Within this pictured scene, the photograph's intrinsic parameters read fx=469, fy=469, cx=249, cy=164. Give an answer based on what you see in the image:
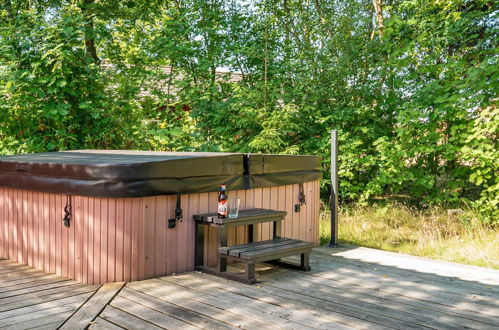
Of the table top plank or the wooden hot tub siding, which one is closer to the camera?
the wooden hot tub siding

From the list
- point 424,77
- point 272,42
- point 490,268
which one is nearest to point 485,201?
point 424,77

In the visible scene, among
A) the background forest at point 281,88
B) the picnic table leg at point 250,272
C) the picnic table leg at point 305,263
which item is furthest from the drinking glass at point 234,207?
the background forest at point 281,88

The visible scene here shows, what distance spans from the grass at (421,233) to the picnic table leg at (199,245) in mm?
2303

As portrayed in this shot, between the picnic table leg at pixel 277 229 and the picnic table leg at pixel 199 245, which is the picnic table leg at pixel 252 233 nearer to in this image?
the picnic table leg at pixel 277 229

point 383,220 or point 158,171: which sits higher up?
point 158,171

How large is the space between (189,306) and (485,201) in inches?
244

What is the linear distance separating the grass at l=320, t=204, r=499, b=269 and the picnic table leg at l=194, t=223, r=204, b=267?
7.55 ft

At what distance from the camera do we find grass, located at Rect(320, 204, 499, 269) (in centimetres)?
558

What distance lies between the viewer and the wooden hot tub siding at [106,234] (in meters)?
3.73

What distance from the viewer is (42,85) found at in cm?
780

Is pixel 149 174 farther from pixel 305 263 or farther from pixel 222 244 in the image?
pixel 305 263

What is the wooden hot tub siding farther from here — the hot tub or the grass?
the grass

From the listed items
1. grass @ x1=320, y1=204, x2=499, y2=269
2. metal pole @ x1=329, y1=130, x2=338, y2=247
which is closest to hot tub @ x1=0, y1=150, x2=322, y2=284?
metal pole @ x1=329, y1=130, x2=338, y2=247

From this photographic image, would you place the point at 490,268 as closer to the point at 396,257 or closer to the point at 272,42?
the point at 396,257
